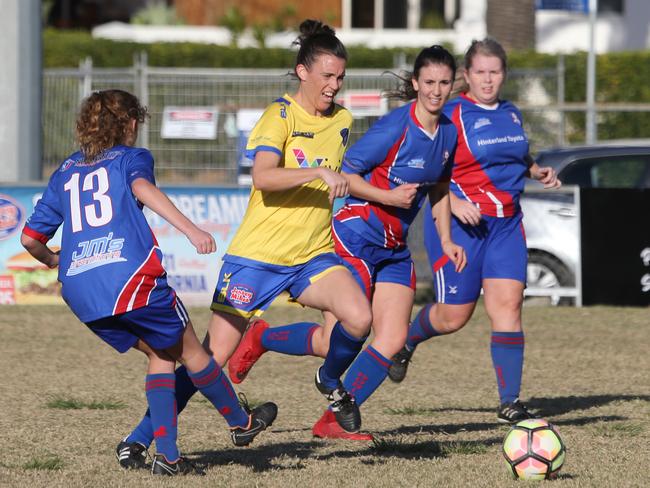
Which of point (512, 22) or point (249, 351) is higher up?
point (512, 22)

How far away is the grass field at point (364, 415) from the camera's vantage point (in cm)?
644

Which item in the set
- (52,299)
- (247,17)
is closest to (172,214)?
(52,299)

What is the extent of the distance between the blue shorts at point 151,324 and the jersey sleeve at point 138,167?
498 mm

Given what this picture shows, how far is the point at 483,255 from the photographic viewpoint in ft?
25.8

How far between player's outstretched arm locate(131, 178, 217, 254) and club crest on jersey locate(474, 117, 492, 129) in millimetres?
2376

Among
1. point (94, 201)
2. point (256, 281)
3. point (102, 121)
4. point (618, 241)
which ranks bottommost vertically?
point (618, 241)

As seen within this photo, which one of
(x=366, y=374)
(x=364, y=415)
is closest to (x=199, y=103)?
(x=364, y=415)

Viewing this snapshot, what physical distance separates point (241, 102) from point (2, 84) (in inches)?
181

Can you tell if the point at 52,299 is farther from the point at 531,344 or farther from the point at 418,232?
the point at 531,344

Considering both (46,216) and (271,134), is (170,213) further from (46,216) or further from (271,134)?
(271,134)

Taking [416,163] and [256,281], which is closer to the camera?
[256,281]

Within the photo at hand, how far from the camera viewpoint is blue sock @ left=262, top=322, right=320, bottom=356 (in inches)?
291

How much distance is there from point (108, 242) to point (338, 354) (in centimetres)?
148

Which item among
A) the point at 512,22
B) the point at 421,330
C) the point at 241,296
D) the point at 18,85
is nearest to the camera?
the point at 241,296
